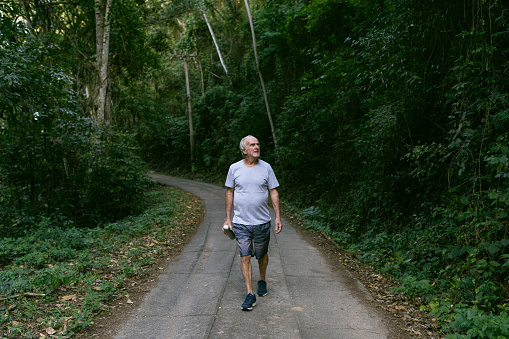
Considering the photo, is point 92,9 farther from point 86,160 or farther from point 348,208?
point 348,208

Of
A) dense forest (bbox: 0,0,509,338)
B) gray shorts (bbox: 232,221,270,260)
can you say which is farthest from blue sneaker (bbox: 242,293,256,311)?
dense forest (bbox: 0,0,509,338)

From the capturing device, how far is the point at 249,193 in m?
4.58

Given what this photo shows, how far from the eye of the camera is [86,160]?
11.2 meters

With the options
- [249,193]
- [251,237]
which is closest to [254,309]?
[251,237]

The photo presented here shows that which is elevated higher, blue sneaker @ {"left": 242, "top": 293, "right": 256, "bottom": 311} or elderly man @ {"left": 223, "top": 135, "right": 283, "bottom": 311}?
elderly man @ {"left": 223, "top": 135, "right": 283, "bottom": 311}

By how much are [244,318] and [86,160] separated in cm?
902

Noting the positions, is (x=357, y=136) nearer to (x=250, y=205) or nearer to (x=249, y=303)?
(x=250, y=205)

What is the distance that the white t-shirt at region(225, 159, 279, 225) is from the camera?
457 cm

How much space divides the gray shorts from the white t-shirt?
0.07 meters

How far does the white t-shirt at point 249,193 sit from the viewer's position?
4570mm

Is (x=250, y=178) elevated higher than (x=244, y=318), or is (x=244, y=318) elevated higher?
(x=250, y=178)

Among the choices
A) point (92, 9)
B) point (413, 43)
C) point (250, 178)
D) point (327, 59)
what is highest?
point (92, 9)

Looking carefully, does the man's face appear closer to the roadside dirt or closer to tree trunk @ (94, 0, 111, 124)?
the roadside dirt

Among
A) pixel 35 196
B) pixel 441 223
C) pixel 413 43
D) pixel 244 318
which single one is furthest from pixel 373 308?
pixel 35 196
